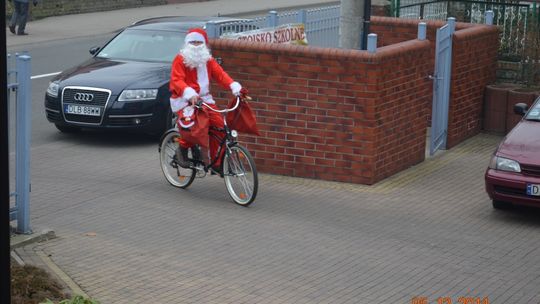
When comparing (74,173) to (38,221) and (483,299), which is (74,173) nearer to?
(38,221)

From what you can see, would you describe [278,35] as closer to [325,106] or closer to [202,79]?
[325,106]

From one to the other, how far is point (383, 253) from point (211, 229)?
1.67 meters

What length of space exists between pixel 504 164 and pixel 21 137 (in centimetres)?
471

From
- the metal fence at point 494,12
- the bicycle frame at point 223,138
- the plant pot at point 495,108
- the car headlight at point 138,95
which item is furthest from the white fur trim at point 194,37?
the metal fence at point 494,12

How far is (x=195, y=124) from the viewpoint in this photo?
11.3m

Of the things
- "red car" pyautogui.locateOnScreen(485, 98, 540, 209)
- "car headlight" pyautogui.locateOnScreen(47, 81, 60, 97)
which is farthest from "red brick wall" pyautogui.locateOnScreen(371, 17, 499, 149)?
"car headlight" pyautogui.locateOnScreen(47, 81, 60, 97)

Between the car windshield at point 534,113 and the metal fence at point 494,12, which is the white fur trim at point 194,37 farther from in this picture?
the metal fence at point 494,12

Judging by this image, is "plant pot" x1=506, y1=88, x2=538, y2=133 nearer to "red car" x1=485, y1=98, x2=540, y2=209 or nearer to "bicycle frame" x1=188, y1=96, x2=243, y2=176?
"red car" x1=485, y1=98, x2=540, y2=209

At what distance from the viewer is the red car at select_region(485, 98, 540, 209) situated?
10.8 metres

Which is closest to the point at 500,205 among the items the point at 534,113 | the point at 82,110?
the point at 534,113

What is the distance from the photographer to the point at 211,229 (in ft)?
34.2

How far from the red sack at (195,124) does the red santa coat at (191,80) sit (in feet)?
0.32

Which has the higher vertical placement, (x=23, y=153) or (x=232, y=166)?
(x=23, y=153)

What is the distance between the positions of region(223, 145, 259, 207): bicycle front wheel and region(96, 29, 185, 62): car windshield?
450 cm
